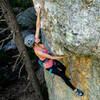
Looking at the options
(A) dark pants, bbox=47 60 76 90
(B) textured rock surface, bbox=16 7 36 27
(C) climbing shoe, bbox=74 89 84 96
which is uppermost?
(B) textured rock surface, bbox=16 7 36 27

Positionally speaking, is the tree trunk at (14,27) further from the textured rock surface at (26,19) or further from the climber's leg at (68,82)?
the textured rock surface at (26,19)

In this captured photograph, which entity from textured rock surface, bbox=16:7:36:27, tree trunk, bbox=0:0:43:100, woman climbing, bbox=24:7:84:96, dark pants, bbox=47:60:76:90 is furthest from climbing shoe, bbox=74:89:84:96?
textured rock surface, bbox=16:7:36:27

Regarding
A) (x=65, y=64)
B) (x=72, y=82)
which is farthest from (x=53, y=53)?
(x=72, y=82)

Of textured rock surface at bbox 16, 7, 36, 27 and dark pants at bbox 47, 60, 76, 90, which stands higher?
textured rock surface at bbox 16, 7, 36, 27

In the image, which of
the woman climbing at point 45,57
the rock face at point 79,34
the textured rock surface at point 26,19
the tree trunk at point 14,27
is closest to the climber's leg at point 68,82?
the woman climbing at point 45,57

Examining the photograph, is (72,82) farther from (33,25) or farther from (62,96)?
(33,25)

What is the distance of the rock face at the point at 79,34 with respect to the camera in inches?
116

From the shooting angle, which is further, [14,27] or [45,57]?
[14,27]

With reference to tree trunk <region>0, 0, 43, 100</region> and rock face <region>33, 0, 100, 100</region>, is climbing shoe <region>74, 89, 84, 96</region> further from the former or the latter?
tree trunk <region>0, 0, 43, 100</region>

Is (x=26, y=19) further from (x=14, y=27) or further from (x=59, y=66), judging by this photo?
(x=59, y=66)

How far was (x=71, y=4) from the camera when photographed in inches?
118

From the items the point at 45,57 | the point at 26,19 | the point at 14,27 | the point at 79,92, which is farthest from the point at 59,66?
the point at 26,19

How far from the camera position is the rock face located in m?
2.96

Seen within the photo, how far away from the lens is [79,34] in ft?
10.1
